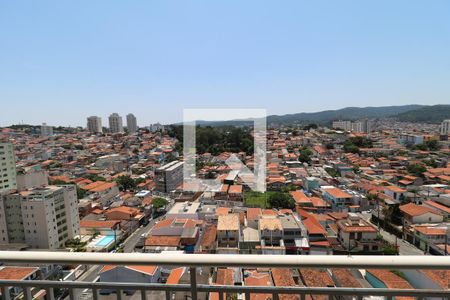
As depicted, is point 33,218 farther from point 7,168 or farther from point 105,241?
point 7,168

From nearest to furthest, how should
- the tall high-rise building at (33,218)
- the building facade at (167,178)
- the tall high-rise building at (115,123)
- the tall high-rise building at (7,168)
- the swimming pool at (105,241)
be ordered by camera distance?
1. the tall high-rise building at (33,218)
2. the swimming pool at (105,241)
3. the tall high-rise building at (7,168)
4. the building facade at (167,178)
5. the tall high-rise building at (115,123)

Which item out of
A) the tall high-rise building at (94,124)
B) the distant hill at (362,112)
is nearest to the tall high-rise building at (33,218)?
the tall high-rise building at (94,124)

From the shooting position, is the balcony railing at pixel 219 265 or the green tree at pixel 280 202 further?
the green tree at pixel 280 202

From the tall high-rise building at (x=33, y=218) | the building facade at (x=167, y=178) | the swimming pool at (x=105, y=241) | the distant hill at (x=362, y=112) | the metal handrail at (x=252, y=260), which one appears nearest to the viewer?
the metal handrail at (x=252, y=260)

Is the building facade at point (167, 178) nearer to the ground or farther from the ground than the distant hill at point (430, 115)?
nearer to the ground

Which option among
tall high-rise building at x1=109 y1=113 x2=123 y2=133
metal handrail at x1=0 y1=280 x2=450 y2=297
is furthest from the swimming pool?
tall high-rise building at x1=109 y1=113 x2=123 y2=133

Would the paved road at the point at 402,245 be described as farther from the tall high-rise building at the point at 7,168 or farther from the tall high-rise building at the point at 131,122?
the tall high-rise building at the point at 131,122

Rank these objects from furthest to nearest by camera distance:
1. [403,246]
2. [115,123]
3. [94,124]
Result: [115,123]
[94,124]
[403,246]

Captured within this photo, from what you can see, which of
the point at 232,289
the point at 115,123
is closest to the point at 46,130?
the point at 115,123
